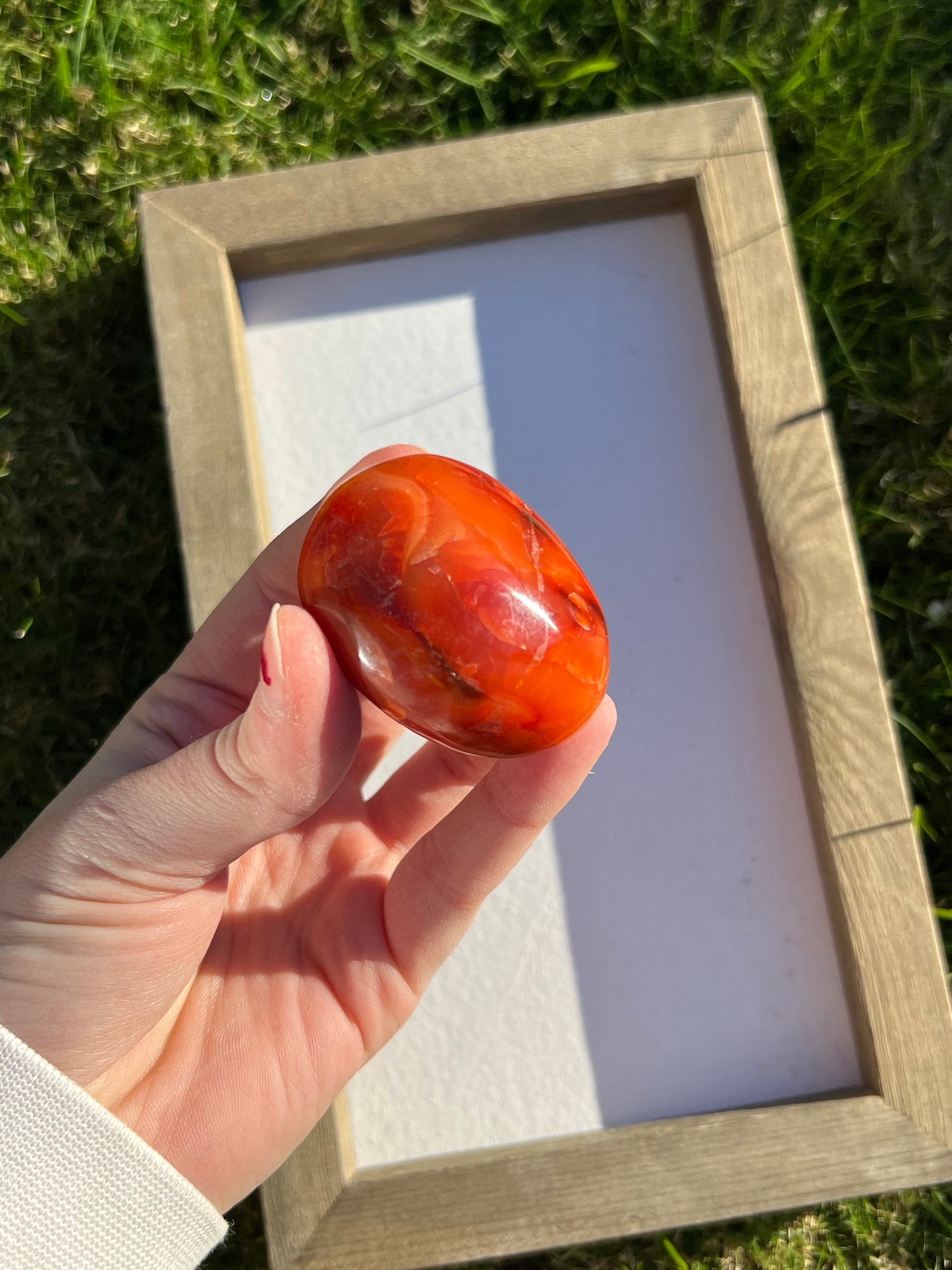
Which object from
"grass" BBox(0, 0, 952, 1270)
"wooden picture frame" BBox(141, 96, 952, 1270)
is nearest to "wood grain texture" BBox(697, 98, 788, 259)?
"wooden picture frame" BBox(141, 96, 952, 1270)

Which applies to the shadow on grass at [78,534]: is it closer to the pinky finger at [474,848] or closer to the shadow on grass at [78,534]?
the shadow on grass at [78,534]

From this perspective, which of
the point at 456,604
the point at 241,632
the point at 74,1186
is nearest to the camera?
the point at 456,604

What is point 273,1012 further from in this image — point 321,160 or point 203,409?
point 321,160

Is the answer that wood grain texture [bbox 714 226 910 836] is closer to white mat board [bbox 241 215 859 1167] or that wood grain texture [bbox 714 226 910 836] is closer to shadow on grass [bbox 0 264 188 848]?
white mat board [bbox 241 215 859 1167]

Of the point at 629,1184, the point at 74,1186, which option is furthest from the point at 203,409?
the point at 629,1184

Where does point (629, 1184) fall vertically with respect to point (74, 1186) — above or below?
below

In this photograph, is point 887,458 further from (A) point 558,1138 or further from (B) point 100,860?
(B) point 100,860

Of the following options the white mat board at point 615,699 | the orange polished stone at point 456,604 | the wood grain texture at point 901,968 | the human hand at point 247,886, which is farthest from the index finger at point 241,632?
the wood grain texture at point 901,968
